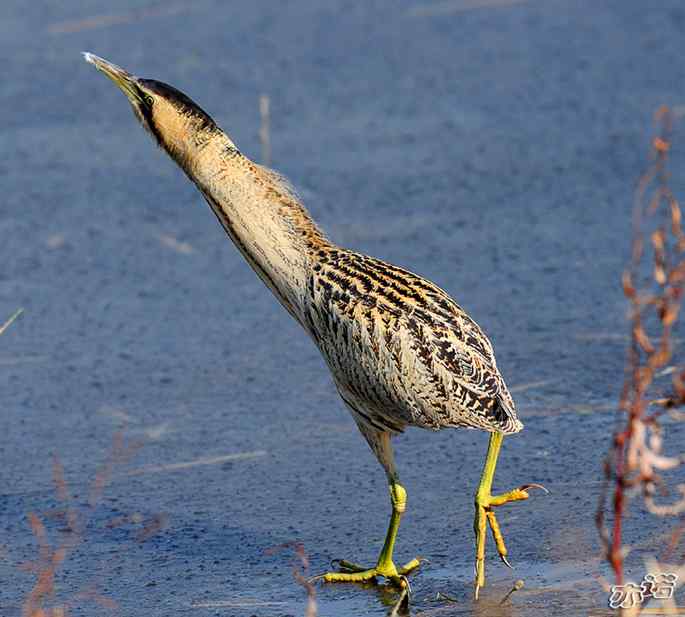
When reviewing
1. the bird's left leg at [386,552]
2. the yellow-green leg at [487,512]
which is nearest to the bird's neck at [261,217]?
the bird's left leg at [386,552]

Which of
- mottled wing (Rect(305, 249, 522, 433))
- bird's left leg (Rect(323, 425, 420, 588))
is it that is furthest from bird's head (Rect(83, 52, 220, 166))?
bird's left leg (Rect(323, 425, 420, 588))

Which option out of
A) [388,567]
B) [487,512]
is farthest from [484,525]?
[388,567]

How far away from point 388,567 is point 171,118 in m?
1.45

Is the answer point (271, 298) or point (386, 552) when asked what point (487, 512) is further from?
point (271, 298)

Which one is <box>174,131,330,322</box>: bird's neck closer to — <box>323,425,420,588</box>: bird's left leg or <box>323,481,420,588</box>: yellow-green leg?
<box>323,425,420,588</box>: bird's left leg

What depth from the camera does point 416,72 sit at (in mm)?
9258

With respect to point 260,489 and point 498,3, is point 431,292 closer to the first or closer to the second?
point 260,489

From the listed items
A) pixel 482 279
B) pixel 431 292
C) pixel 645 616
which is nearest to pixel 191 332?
pixel 482 279

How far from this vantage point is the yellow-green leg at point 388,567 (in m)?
4.52

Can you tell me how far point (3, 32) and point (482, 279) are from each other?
14.4 feet

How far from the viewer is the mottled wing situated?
441cm

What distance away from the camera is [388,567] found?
451 cm

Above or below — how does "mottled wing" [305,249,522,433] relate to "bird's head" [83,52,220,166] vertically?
below

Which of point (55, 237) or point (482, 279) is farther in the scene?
point (55, 237)
